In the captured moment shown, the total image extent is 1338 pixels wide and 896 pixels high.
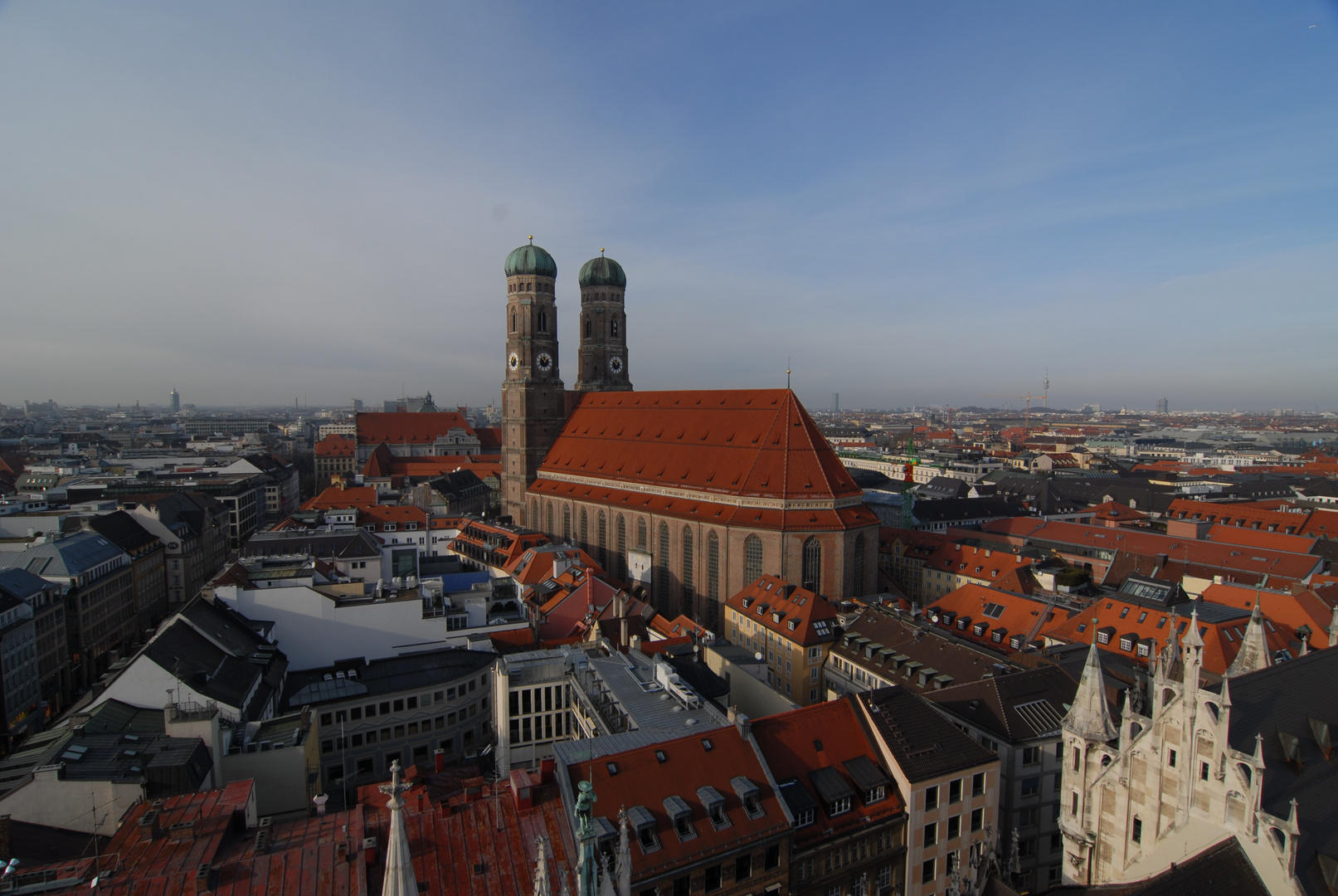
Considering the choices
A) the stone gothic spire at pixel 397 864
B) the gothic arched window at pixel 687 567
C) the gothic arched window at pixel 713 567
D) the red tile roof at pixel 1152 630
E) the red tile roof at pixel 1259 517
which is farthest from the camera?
the red tile roof at pixel 1259 517

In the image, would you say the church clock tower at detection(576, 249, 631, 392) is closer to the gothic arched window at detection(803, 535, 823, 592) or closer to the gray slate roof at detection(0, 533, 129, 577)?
the gothic arched window at detection(803, 535, 823, 592)

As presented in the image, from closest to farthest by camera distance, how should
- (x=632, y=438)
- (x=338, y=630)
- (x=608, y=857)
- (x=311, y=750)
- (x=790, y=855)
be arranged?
1. (x=608, y=857)
2. (x=790, y=855)
3. (x=311, y=750)
4. (x=338, y=630)
5. (x=632, y=438)

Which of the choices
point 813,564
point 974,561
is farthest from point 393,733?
point 974,561

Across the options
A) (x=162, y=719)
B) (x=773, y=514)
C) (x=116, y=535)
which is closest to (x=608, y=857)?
(x=162, y=719)

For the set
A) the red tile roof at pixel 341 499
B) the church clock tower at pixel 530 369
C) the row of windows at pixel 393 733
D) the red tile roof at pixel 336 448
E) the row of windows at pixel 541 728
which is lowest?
the row of windows at pixel 393 733

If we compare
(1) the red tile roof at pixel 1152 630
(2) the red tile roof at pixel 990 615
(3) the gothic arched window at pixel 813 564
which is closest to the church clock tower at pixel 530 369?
(3) the gothic arched window at pixel 813 564

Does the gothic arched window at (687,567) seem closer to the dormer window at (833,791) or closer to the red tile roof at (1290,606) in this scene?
the red tile roof at (1290,606)

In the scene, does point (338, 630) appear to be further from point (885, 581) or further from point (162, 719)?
point (885, 581)
